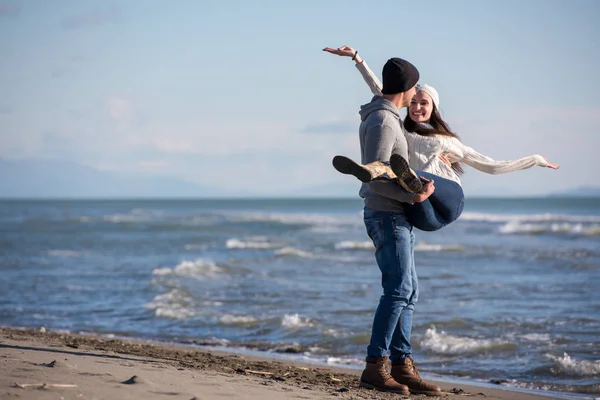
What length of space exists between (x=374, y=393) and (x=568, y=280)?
9.82 m

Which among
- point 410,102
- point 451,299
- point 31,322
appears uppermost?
point 410,102

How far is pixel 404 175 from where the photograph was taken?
4227 mm

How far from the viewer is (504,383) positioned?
21.3 ft

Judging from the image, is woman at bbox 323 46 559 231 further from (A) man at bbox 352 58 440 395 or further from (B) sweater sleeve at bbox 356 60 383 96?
(B) sweater sleeve at bbox 356 60 383 96

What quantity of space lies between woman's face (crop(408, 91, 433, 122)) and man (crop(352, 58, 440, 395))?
46mm

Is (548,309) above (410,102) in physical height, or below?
below

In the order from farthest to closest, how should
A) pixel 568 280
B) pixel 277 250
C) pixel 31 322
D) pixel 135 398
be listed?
1. pixel 277 250
2. pixel 568 280
3. pixel 31 322
4. pixel 135 398

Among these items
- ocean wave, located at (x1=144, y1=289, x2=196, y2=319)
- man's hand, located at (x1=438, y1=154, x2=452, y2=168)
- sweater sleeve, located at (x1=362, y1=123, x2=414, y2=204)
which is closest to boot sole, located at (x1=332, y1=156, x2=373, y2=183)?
sweater sleeve, located at (x1=362, y1=123, x2=414, y2=204)

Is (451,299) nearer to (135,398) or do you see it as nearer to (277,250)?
(135,398)

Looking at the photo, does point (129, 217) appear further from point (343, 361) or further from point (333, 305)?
point (343, 361)

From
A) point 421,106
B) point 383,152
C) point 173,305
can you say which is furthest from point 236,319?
point 383,152

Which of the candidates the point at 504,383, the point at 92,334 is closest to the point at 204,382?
the point at 504,383

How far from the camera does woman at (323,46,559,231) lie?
461 centimetres

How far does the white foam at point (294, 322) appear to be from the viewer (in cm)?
927
